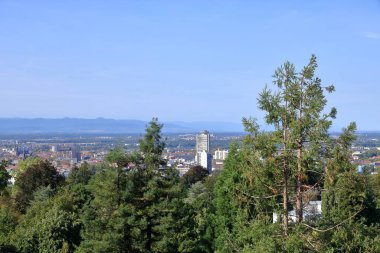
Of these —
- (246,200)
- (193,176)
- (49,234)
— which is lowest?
(193,176)

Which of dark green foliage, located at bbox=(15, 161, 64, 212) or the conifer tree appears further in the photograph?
dark green foliage, located at bbox=(15, 161, 64, 212)

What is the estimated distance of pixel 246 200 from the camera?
336 inches

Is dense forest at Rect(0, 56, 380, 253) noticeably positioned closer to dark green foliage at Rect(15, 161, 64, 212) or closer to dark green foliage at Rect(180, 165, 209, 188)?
dark green foliage at Rect(15, 161, 64, 212)

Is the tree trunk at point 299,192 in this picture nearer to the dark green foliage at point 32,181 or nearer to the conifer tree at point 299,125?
the conifer tree at point 299,125

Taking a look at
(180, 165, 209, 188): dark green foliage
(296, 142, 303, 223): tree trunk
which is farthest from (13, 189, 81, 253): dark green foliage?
(180, 165, 209, 188): dark green foliage

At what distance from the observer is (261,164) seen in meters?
8.11

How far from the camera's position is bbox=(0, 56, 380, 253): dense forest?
7820 millimetres

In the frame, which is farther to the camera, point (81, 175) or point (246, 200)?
point (81, 175)

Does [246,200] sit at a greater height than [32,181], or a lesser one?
greater

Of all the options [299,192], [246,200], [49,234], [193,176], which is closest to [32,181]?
[193,176]

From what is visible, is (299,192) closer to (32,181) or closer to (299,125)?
(299,125)

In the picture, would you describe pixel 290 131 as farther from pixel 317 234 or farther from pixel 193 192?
pixel 193 192

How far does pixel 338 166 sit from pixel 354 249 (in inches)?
46.4

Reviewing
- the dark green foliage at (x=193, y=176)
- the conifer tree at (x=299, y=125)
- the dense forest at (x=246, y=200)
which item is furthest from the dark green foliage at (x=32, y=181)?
the conifer tree at (x=299, y=125)
